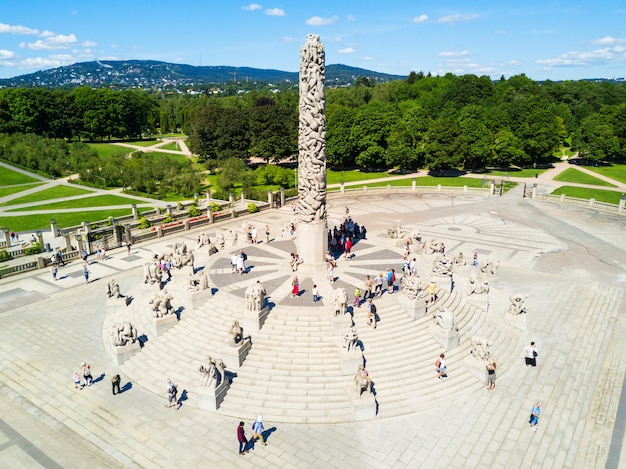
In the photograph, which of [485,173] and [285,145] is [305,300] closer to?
[285,145]

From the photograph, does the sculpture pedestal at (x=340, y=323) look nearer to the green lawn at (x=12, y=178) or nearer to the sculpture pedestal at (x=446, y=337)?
the sculpture pedestal at (x=446, y=337)

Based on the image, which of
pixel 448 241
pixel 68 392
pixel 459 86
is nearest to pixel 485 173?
pixel 459 86

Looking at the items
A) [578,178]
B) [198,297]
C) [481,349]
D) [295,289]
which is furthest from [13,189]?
[578,178]

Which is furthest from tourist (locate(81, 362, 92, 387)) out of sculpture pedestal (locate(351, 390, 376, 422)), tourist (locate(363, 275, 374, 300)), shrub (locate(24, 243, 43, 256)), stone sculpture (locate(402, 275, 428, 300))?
shrub (locate(24, 243, 43, 256))

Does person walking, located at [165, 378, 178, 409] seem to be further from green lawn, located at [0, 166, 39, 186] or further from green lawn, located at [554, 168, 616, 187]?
green lawn, located at [554, 168, 616, 187]

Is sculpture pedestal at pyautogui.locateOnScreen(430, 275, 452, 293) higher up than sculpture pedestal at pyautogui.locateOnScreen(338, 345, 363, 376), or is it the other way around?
sculpture pedestal at pyautogui.locateOnScreen(430, 275, 452, 293)

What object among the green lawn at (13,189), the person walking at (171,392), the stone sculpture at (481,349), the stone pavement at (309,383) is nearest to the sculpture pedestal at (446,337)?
the stone pavement at (309,383)

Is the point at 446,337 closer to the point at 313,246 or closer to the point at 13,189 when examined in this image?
the point at 313,246
